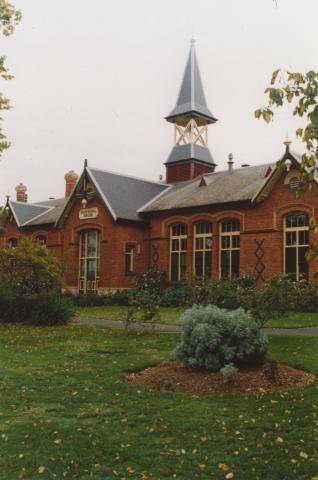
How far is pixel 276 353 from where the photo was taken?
11.9 m

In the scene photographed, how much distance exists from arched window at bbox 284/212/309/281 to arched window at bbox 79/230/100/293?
452 inches

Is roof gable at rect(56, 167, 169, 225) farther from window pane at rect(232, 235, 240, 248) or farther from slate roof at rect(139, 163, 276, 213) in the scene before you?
window pane at rect(232, 235, 240, 248)

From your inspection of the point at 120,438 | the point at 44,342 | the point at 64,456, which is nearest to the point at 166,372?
the point at 120,438

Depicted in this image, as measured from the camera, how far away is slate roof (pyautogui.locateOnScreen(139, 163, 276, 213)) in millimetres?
27284

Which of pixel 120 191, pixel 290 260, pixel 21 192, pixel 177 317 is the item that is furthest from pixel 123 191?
pixel 21 192

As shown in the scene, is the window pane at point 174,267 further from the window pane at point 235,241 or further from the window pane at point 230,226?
the window pane at point 235,241

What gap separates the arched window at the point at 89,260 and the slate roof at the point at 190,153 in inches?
311

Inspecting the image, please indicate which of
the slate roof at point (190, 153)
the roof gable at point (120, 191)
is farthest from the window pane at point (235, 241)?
the slate roof at point (190, 153)

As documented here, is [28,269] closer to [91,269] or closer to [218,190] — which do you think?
[91,269]

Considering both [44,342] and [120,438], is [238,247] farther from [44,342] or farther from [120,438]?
[120,438]

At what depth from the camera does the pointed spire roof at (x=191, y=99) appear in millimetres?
36125

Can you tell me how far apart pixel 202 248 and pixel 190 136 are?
10.4 metres

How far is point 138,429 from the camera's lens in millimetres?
7145

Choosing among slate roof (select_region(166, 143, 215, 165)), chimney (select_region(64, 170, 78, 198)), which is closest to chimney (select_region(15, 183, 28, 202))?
chimney (select_region(64, 170, 78, 198))
